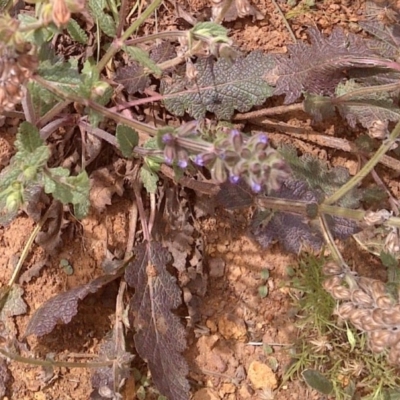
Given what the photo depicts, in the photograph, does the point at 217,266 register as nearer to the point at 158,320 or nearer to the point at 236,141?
the point at 158,320

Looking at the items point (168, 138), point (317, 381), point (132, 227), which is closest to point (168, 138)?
point (168, 138)

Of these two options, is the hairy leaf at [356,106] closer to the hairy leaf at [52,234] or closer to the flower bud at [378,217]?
the flower bud at [378,217]

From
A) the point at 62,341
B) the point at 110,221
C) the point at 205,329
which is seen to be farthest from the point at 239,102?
the point at 62,341

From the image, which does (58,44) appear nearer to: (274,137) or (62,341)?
(274,137)

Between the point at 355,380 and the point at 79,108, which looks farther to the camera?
the point at 355,380

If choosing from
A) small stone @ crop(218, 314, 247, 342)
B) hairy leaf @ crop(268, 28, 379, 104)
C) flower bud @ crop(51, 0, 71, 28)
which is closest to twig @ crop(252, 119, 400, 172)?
hairy leaf @ crop(268, 28, 379, 104)

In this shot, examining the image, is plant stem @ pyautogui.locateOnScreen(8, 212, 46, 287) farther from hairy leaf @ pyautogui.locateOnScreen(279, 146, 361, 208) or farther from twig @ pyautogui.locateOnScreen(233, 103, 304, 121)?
hairy leaf @ pyautogui.locateOnScreen(279, 146, 361, 208)
